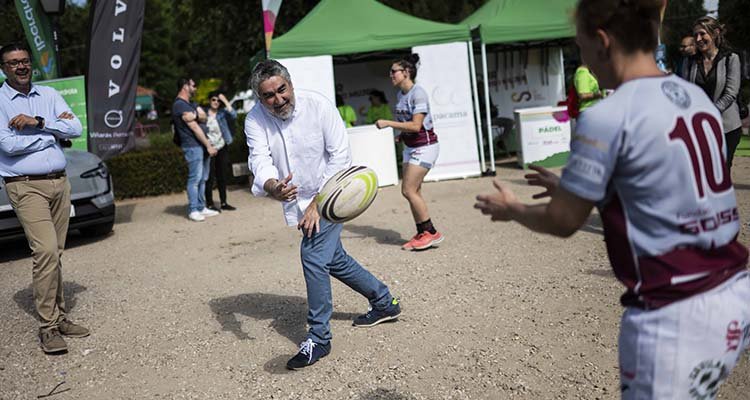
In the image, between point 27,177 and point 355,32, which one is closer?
point 27,177

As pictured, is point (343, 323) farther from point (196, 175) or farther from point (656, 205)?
point (196, 175)

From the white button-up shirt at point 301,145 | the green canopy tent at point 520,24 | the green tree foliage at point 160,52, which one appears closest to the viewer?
the white button-up shirt at point 301,145

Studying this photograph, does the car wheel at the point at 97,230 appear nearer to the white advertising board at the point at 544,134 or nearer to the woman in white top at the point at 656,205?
the white advertising board at the point at 544,134

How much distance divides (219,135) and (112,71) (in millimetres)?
1746

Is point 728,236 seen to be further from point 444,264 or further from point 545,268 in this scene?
point 444,264

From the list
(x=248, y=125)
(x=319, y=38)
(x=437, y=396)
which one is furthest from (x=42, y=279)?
(x=319, y=38)

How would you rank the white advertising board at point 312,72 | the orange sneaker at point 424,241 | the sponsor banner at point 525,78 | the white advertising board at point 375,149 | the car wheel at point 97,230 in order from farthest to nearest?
the sponsor banner at point 525,78 → the white advertising board at point 375,149 → the white advertising board at point 312,72 → the car wheel at point 97,230 → the orange sneaker at point 424,241

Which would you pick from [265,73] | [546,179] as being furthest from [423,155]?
[546,179]

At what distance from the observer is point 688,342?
5.66 feet

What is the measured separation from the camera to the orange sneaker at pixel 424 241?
6715 mm

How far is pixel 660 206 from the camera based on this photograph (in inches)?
67.3

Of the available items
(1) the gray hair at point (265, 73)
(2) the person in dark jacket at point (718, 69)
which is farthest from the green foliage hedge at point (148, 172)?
(2) the person in dark jacket at point (718, 69)

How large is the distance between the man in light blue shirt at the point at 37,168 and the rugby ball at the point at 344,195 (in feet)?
7.14

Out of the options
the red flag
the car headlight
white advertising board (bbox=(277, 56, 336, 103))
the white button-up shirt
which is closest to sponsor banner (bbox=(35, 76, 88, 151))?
the car headlight
